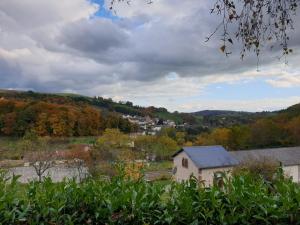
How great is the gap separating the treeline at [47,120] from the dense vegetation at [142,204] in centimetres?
6674

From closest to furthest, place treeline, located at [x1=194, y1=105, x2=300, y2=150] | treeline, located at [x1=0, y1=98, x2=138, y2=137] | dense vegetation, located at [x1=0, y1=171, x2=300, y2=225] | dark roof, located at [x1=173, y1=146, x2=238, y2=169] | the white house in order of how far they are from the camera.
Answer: dense vegetation, located at [x1=0, y1=171, x2=300, y2=225] → the white house → dark roof, located at [x1=173, y1=146, x2=238, y2=169] → treeline, located at [x1=194, y1=105, x2=300, y2=150] → treeline, located at [x1=0, y1=98, x2=138, y2=137]

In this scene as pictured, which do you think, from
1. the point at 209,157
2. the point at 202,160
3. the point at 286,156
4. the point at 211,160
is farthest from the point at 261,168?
the point at 286,156

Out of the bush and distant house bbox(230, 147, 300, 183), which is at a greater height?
the bush

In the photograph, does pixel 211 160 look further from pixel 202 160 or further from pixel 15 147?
pixel 15 147

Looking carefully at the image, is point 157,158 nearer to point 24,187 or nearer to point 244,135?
point 244,135

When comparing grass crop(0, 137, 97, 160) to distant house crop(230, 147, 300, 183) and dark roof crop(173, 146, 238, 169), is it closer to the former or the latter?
dark roof crop(173, 146, 238, 169)

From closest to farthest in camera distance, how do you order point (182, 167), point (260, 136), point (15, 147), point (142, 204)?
1. point (142, 204)
2. point (182, 167)
3. point (15, 147)
4. point (260, 136)

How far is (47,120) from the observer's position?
73.1 metres

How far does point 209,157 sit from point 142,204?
40.5 metres

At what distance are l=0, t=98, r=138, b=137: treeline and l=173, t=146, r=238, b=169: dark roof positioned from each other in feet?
113

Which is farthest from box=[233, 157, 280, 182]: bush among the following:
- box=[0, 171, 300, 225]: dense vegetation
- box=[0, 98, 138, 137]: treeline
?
box=[0, 98, 138, 137]: treeline

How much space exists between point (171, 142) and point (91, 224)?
62.2 meters

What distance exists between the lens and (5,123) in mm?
75000

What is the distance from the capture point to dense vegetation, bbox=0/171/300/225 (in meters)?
3.58
